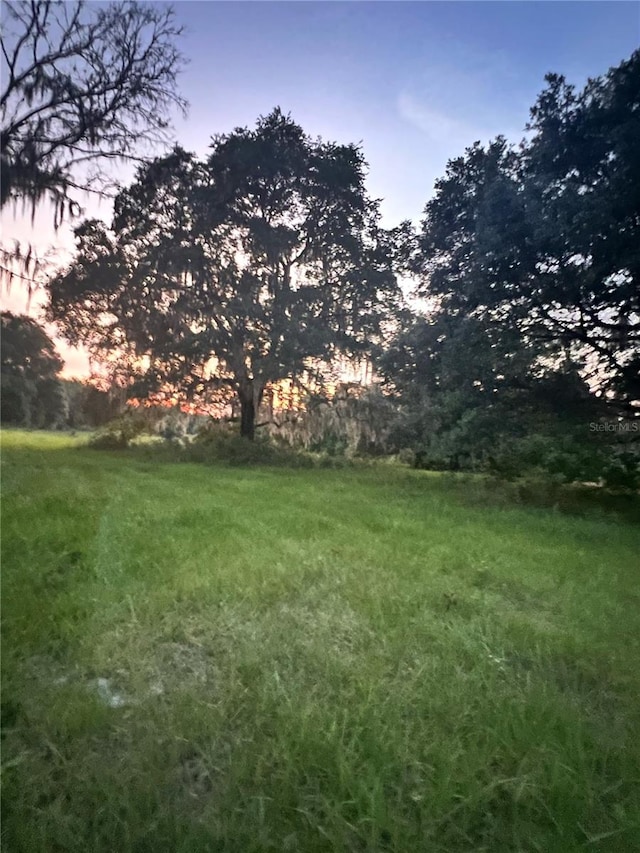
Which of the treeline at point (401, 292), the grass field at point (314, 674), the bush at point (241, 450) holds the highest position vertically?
the treeline at point (401, 292)

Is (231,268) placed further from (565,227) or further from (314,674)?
(314,674)

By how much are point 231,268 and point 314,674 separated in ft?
5.01

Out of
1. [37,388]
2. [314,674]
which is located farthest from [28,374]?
[314,674]

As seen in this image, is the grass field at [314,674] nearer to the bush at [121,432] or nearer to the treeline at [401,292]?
the bush at [121,432]

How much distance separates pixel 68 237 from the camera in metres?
2.01

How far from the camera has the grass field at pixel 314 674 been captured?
0.88 m

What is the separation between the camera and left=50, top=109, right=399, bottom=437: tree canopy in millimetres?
1983

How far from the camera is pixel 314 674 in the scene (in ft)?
3.68

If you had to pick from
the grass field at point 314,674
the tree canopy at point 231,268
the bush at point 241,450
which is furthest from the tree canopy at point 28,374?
the bush at point 241,450

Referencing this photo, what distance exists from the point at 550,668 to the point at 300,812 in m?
0.60

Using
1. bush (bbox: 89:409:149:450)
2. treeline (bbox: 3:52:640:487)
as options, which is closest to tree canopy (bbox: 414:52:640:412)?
treeline (bbox: 3:52:640:487)

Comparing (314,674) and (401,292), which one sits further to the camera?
(401,292)

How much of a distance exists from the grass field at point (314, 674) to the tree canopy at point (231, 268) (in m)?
0.62

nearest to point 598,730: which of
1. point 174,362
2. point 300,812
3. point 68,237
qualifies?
point 300,812
